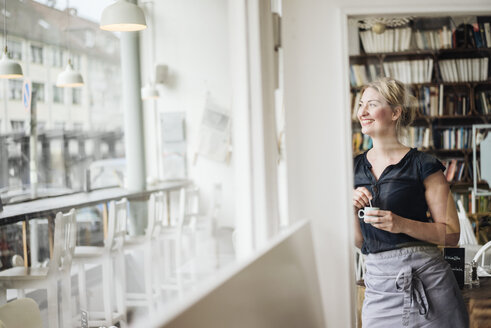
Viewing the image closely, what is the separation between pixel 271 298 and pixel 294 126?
117 centimetres

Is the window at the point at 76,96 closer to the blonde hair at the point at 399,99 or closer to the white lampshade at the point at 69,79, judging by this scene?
the white lampshade at the point at 69,79

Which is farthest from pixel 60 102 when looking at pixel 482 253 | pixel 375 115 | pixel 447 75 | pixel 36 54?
pixel 482 253

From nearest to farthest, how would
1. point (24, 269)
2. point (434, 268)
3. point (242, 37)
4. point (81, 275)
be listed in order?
point (24, 269)
point (81, 275)
point (434, 268)
point (242, 37)

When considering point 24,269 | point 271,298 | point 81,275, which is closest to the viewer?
point 24,269

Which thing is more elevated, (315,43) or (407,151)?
(315,43)

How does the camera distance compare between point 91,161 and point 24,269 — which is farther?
point 91,161

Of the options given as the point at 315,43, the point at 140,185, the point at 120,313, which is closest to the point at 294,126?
the point at 315,43

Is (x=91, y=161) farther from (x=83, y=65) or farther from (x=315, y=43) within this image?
(x=315, y=43)

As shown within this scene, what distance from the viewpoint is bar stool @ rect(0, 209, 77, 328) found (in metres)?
1.13

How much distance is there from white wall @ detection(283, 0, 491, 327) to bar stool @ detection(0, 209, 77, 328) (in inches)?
62.1

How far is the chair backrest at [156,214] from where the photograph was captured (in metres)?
1.89

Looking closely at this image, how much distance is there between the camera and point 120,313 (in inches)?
60.4

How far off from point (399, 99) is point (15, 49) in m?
1.67

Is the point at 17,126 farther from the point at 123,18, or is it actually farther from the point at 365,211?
the point at 365,211
